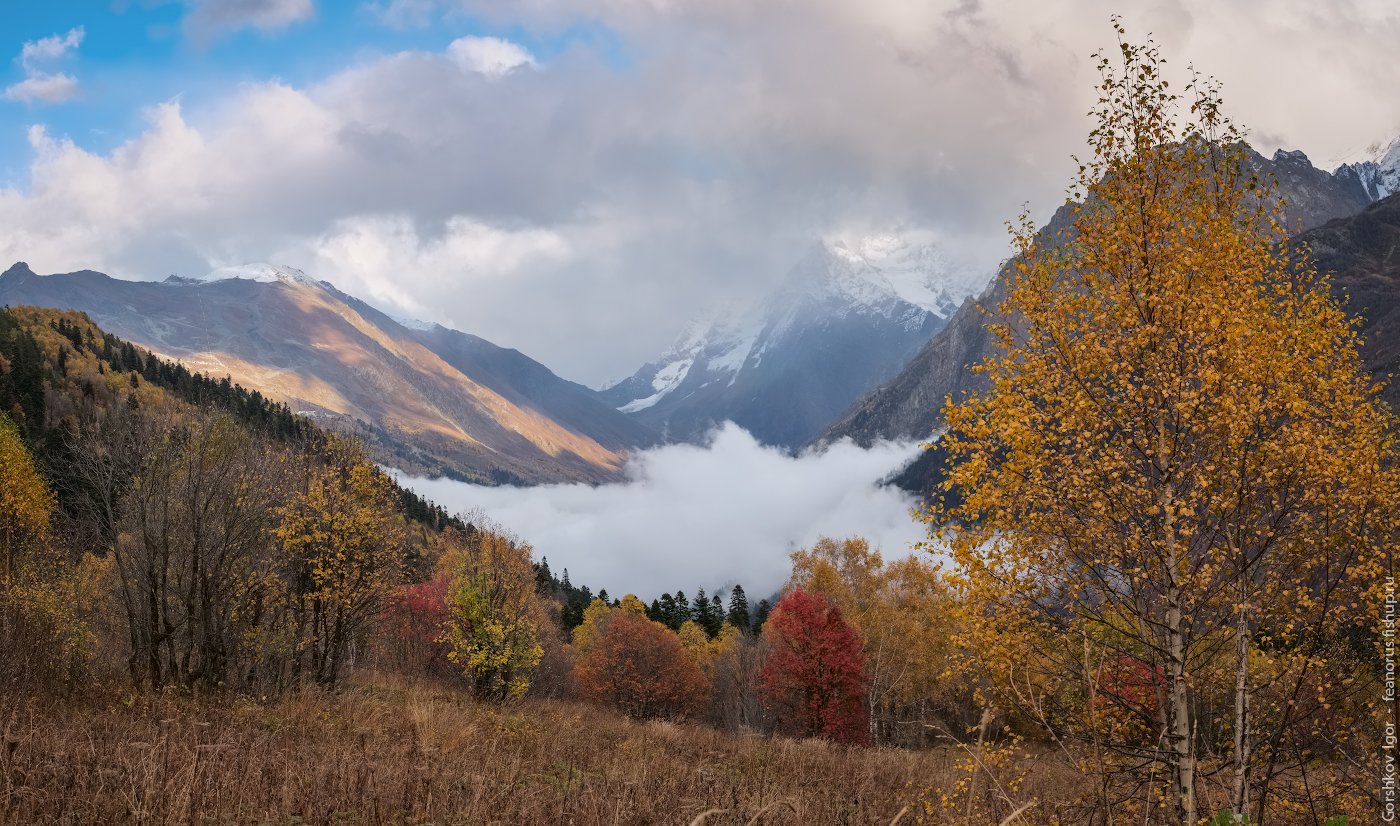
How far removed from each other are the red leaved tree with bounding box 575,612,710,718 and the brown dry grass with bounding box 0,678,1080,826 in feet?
199

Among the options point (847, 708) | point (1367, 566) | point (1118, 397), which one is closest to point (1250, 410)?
point (1118, 397)

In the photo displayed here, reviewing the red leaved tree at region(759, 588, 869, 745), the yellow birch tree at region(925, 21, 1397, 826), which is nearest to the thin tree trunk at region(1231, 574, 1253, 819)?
the yellow birch tree at region(925, 21, 1397, 826)

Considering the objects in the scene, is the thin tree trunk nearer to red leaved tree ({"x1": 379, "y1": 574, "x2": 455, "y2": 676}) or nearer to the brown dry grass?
the brown dry grass

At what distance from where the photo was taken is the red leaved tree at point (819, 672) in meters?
49.2

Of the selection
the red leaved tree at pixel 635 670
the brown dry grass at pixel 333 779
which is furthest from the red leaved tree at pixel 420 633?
the brown dry grass at pixel 333 779

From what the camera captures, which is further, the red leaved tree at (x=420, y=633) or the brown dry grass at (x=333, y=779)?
the red leaved tree at (x=420, y=633)

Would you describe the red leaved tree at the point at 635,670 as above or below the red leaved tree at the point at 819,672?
below

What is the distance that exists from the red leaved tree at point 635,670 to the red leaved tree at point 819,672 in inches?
974

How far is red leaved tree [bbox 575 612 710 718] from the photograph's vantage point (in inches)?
2884

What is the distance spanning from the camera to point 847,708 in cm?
5047

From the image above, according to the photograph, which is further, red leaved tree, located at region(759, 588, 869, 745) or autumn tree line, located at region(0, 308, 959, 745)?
red leaved tree, located at region(759, 588, 869, 745)

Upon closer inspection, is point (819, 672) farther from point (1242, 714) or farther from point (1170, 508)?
point (1170, 508)

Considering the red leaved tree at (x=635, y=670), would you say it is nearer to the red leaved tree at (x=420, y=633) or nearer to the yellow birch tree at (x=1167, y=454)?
the red leaved tree at (x=420, y=633)

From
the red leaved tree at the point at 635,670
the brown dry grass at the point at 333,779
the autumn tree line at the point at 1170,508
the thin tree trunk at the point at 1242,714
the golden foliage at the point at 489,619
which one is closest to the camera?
the brown dry grass at the point at 333,779
